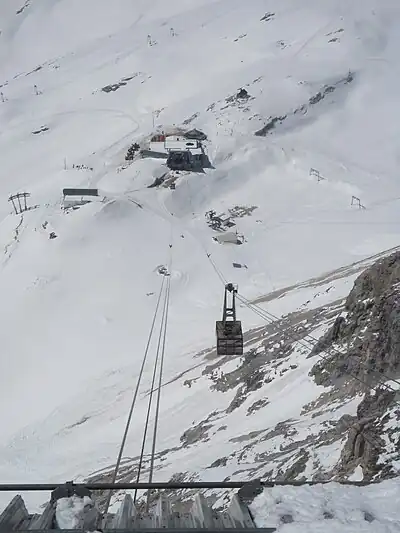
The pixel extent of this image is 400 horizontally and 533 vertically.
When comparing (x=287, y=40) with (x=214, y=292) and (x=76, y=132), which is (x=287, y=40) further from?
(x=214, y=292)

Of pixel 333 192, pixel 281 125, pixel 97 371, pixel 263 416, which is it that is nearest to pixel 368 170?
pixel 333 192

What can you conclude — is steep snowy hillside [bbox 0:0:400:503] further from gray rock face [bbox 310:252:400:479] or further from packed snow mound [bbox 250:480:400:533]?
packed snow mound [bbox 250:480:400:533]

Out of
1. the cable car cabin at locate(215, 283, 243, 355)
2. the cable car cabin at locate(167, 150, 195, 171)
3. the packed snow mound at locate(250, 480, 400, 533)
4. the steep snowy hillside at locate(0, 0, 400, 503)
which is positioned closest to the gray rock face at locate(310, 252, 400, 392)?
the steep snowy hillside at locate(0, 0, 400, 503)

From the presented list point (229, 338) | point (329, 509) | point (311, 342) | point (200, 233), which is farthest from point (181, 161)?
point (329, 509)

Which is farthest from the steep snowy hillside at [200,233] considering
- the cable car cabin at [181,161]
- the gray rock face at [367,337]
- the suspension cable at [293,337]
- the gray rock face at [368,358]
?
the cable car cabin at [181,161]

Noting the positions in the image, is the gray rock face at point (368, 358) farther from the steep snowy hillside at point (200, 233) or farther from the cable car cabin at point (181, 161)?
the cable car cabin at point (181, 161)

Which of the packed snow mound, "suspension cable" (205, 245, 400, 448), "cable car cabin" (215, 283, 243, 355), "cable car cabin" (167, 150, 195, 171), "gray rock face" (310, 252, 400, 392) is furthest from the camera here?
"cable car cabin" (167, 150, 195, 171)

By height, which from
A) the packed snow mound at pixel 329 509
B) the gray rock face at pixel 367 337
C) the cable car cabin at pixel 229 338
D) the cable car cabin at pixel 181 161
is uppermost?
the packed snow mound at pixel 329 509
